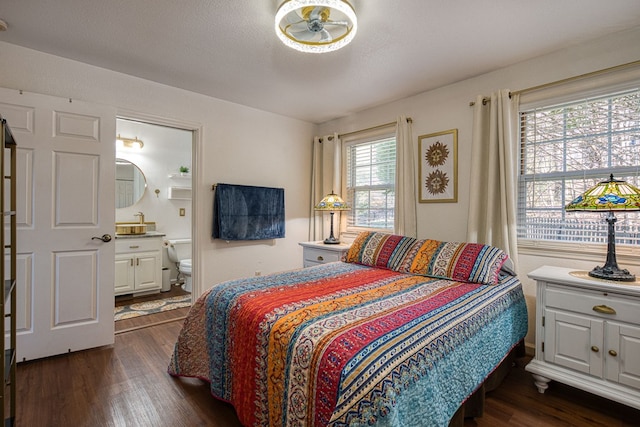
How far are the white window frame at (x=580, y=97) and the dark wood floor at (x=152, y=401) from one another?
90 centimetres

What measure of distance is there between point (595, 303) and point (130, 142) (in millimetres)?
5139

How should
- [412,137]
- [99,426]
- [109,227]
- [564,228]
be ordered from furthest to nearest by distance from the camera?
1. [412,137]
2. [109,227]
3. [564,228]
4. [99,426]

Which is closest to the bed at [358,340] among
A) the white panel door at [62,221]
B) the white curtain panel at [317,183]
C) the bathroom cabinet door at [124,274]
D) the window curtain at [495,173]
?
the window curtain at [495,173]

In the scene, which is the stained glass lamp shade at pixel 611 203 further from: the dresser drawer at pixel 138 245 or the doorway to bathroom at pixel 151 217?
the dresser drawer at pixel 138 245

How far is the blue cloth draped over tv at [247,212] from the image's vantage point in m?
3.34

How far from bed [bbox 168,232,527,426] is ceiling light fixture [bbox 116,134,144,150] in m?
3.38

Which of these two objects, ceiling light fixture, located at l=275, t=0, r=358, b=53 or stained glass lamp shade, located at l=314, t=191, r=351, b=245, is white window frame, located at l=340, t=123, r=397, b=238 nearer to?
stained glass lamp shade, located at l=314, t=191, r=351, b=245

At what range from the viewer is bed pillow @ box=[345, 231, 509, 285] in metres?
2.12

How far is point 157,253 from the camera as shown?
4121mm

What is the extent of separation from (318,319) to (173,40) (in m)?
2.18

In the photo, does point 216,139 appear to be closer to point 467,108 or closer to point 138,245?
point 138,245

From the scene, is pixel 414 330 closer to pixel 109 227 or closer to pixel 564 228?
pixel 564 228

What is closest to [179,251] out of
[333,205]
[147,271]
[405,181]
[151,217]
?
[147,271]

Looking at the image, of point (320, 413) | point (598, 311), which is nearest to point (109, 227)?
point (320, 413)
